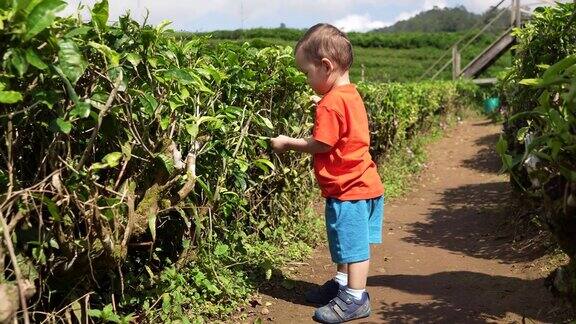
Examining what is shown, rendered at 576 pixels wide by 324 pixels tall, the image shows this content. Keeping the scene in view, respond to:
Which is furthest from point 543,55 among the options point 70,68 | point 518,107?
point 70,68

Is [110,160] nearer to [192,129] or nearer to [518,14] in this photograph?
[192,129]

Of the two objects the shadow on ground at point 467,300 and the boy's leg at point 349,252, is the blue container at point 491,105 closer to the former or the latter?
the shadow on ground at point 467,300

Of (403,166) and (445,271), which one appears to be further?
(403,166)

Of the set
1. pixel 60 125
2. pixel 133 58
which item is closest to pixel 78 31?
pixel 133 58

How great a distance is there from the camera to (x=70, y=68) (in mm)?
2188

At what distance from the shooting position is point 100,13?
250 centimetres

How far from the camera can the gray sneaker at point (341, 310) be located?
3459 millimetres

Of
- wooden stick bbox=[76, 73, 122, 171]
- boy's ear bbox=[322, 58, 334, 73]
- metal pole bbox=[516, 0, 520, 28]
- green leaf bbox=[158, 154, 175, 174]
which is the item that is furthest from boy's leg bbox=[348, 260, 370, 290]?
metal pole bbox=[516, 0, 520, 28]

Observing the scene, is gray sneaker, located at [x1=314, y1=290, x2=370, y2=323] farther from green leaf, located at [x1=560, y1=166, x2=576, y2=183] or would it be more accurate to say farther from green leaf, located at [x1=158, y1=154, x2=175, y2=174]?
green leaf, located at [x1=560, y1=166, x2=576, y2=183]

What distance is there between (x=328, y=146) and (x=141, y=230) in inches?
44.6

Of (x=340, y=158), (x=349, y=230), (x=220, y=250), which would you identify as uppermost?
(x=340, y=158)

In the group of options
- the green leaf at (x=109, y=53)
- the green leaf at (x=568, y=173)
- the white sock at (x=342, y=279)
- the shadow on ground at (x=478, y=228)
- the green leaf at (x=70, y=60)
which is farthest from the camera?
the shadow on ground at (x=478, y=228)

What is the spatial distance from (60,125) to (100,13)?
55 centimetres

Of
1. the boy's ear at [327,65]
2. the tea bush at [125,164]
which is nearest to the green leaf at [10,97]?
the tea bush at [125,164]
